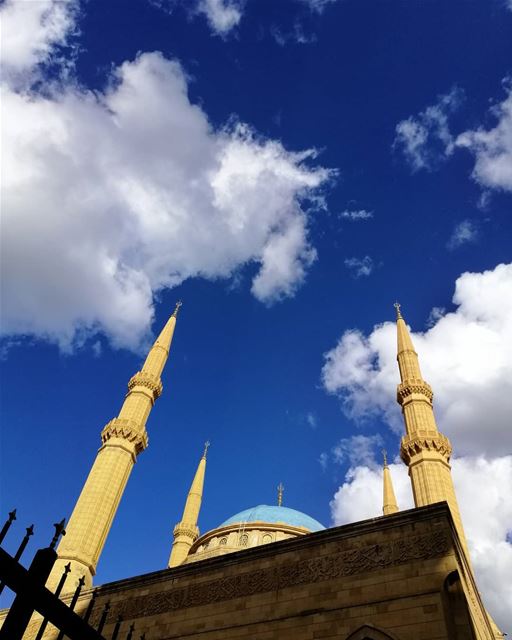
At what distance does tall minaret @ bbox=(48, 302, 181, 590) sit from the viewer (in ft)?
55.8

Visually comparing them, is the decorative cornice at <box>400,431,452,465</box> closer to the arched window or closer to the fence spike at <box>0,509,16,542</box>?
the arched window

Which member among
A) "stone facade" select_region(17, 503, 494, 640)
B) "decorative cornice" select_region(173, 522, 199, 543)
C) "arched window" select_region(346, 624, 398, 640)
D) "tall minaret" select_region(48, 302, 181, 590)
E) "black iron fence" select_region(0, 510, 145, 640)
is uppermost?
"decorative cornice" select_region(173, 522, 199, 543)

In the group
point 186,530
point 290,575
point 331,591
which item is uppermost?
point 186,530

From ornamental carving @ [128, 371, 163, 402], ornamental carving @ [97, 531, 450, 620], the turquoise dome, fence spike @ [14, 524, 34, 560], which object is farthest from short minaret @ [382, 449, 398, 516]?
fence spike @ [14, 524, 34, 560]

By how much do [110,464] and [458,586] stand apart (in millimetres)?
14999

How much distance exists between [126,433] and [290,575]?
13187 millimetres

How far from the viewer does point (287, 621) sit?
868 centimetres

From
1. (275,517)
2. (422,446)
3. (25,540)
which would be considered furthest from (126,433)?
(25,540)

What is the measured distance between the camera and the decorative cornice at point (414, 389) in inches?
870

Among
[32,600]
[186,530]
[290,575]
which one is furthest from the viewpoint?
[186,530]

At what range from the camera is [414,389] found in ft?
72.6

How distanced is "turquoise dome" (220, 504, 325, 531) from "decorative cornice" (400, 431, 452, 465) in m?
6.00

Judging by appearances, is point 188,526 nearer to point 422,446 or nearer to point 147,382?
point 147,382

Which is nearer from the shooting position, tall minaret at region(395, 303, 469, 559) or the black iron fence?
the black iron fence
